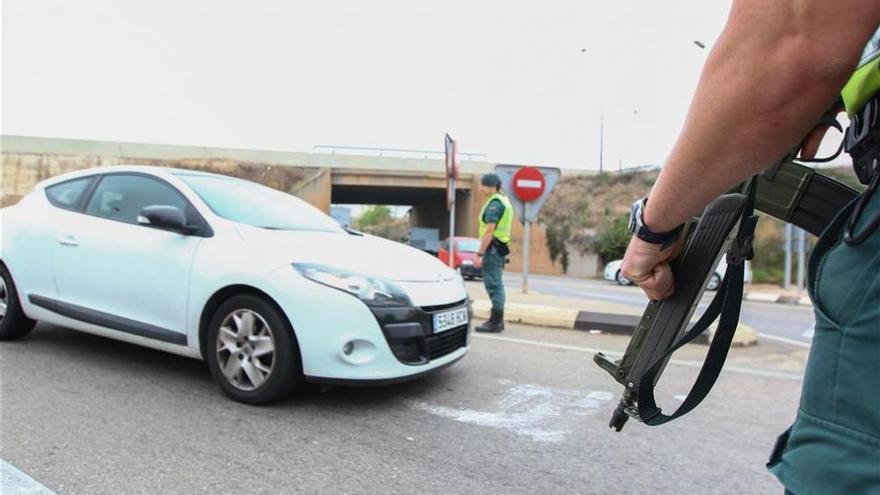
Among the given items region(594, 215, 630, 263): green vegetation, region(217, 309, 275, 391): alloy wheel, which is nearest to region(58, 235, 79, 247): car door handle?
region(217, 309, 275, 391): alloy wheel

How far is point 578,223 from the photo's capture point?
32.1m

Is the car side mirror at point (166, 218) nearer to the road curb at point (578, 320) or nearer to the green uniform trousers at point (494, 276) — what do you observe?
the green uniform trousers at point (494, 276)

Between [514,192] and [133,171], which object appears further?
[514,192]

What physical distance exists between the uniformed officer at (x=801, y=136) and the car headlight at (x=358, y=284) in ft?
7.98

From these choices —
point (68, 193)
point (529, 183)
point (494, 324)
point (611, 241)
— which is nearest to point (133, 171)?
point (68, 193)

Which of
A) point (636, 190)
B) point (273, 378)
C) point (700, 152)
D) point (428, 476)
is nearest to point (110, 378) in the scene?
point (273, 378)

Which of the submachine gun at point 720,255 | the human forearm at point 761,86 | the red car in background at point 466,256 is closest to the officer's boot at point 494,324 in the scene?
the submachine gun at point 720,255

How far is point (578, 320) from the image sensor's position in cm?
697

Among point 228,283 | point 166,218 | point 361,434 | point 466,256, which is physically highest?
point 166,218

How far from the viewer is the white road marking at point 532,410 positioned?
329 centimetres

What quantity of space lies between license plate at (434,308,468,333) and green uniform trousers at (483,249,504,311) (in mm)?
2264

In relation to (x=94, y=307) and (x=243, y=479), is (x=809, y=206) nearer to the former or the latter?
(x=243, y=479)

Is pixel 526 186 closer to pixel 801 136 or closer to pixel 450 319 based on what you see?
pixel 450 319

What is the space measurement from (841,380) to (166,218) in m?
3.60
